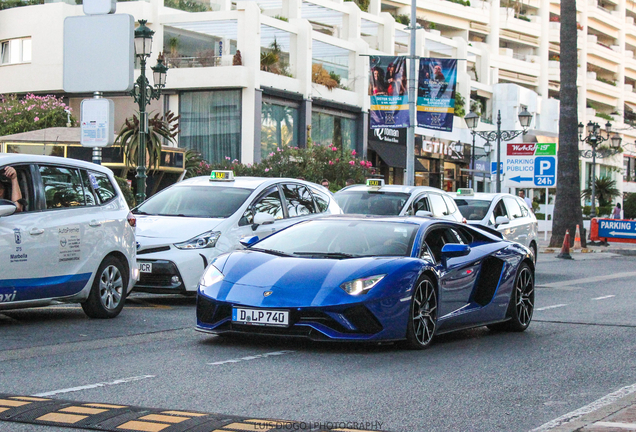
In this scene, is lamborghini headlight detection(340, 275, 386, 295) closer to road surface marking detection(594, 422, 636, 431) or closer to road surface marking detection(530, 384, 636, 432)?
road surface marking detection(530, 384, 636, 432)

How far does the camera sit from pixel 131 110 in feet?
142

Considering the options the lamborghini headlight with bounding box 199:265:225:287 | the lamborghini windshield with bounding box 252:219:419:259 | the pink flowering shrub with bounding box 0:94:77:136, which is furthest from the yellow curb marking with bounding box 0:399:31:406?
the pink flowering shrub with bounding box 0:94:77:136

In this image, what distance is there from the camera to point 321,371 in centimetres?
740

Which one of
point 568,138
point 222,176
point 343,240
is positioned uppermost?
point 568,138

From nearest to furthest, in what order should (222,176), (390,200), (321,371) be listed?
(321,371), (222,176), (390,200)

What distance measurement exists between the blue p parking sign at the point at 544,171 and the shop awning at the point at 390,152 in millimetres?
16855

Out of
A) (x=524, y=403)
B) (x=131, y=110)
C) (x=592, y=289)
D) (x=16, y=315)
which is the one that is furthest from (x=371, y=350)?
(x=131, y=110)

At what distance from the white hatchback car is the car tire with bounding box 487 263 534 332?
415 cm

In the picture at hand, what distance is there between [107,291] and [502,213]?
11.7 meters

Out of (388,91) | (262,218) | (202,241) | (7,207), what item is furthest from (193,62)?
(7,207)

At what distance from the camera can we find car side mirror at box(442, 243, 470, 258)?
9102 millimetres

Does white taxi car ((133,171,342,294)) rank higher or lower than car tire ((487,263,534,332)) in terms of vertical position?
higher

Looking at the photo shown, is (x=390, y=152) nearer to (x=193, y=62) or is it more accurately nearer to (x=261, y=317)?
(x=193, y=62)

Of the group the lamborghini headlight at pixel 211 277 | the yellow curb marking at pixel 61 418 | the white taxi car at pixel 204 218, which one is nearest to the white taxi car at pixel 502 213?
the white taxi car at pixel 204 218
